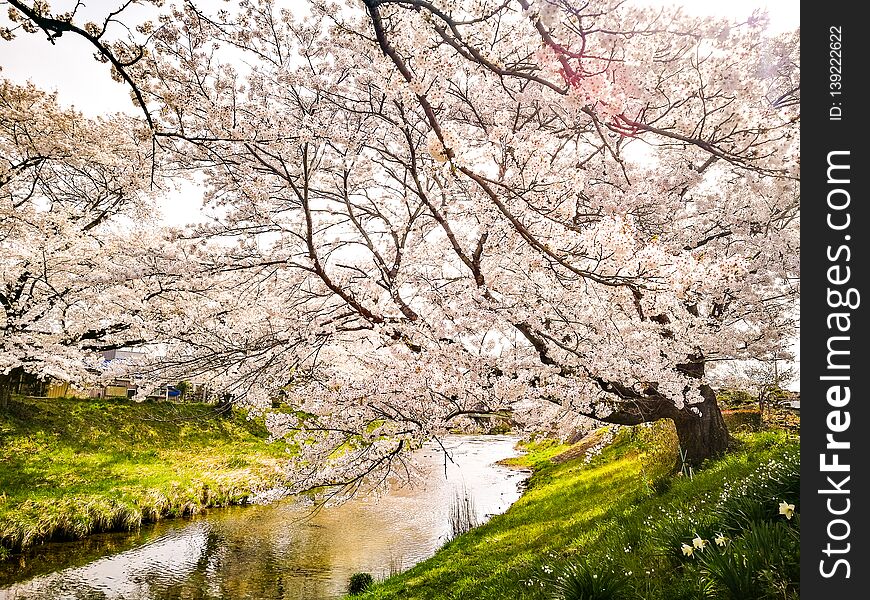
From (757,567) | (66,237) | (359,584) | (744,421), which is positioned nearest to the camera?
(757,567)

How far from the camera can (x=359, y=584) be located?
8.06 m

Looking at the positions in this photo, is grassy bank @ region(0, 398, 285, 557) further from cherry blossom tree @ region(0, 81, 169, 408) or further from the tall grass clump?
the tall grass clump

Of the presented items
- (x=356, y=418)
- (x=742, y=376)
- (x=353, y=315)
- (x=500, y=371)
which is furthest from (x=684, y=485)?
(x=353, y=315)

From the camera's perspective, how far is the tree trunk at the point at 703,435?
7.61 m

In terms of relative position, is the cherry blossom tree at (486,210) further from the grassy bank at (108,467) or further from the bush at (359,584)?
the grassy bank at (108,467)

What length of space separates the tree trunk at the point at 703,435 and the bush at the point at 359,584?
17.8 feet

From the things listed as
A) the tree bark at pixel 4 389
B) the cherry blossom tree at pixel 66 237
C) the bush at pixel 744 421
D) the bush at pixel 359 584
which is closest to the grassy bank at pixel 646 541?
the bush at pixel 359 584

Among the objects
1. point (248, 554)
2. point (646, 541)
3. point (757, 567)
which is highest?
point (757, 567)

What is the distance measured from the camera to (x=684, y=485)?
612 cm

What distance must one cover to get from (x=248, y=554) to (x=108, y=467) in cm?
628

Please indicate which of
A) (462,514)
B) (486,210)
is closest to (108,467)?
(462,514)

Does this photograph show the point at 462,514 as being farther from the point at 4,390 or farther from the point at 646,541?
the point at 4,390

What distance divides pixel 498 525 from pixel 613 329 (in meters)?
5.68
